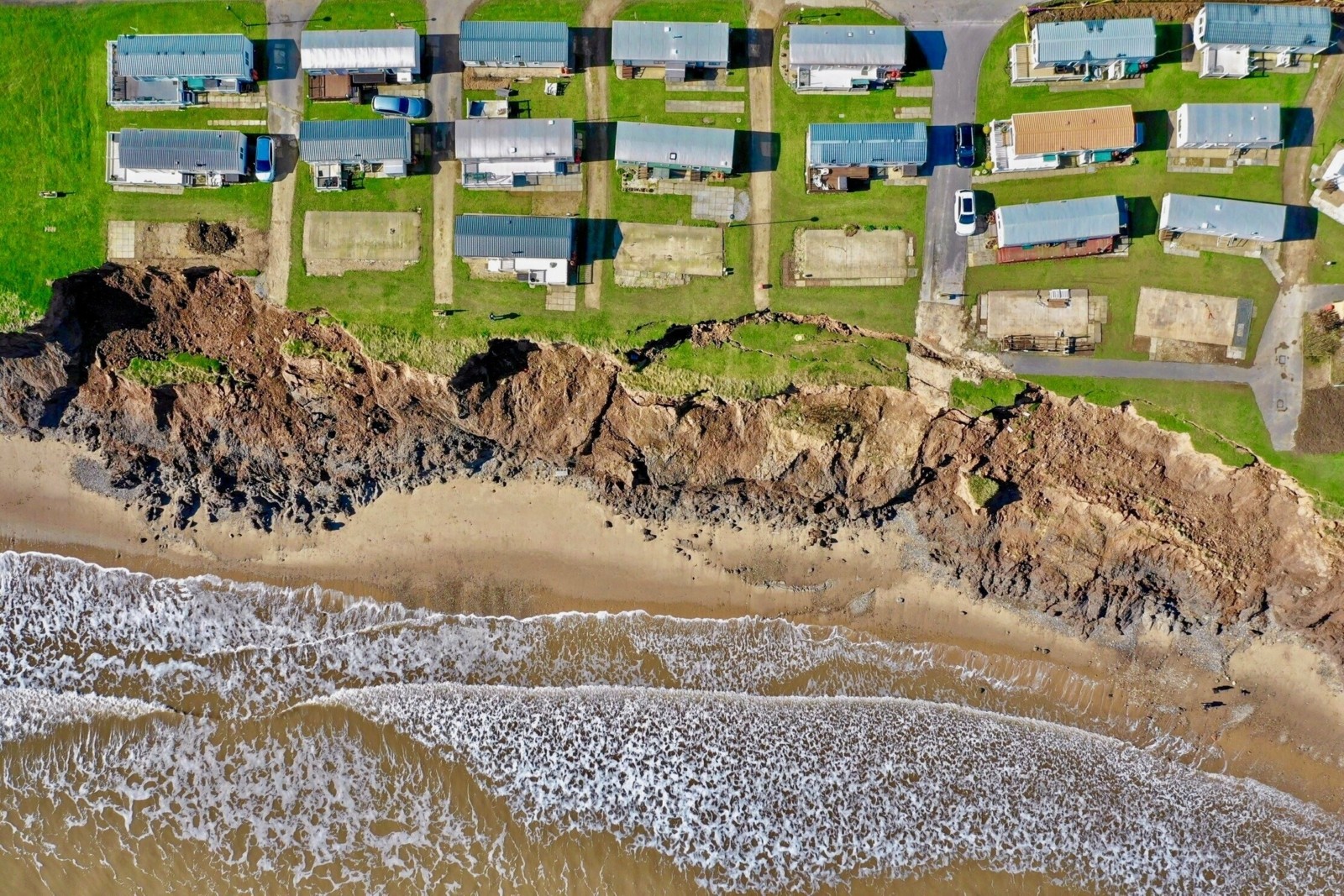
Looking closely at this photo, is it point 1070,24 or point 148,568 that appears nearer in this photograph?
point 1070,24

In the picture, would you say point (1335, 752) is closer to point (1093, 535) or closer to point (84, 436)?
point (1093, 535)

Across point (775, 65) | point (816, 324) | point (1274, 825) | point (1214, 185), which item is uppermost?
point (775, 65)

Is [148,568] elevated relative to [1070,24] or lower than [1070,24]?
lower

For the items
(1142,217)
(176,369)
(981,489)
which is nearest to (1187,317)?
(1142,217)

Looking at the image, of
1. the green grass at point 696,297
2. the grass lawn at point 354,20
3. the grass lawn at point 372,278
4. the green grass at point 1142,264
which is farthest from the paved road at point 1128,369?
the grass lawn at point 354,20

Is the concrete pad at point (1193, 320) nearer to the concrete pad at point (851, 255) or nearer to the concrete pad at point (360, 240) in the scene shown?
the concrete pad at point (851, 255)

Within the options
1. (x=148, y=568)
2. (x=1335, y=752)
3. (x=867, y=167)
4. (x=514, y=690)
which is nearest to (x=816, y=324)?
(x=867, y=167)
